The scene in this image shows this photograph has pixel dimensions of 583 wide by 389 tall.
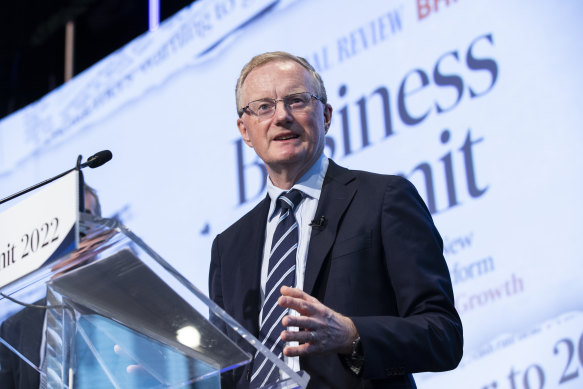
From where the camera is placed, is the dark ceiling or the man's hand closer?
the man's hand

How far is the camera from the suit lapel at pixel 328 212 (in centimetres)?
148

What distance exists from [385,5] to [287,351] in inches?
84.7

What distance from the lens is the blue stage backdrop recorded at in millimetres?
2330

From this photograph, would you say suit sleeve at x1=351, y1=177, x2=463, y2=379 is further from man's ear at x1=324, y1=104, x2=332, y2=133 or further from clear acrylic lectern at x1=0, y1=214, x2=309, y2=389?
man's ear at x1=324, y1=104, x2=332, y2=133

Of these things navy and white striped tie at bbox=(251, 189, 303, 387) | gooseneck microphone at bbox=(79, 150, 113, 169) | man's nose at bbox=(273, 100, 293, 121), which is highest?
man's nose at bbox=(273, 100, 293, 121)

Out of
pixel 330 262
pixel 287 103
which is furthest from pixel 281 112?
pixel 330 262

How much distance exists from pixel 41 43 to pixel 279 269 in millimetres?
4609

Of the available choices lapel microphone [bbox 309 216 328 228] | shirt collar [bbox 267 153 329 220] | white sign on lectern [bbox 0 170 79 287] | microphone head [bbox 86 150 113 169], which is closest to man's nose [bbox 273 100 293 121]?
shirt collar [bbox 267 153 329 220]

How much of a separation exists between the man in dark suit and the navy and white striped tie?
14 millimetres

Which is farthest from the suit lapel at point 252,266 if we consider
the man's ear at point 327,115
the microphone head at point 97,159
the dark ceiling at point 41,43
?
the dark ceiling at point 41,43

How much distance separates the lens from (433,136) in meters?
2.70

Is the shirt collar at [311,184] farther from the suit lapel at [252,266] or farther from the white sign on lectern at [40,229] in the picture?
the white sign on lectern at [40,229]

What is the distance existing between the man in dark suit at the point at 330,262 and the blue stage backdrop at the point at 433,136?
89 cm

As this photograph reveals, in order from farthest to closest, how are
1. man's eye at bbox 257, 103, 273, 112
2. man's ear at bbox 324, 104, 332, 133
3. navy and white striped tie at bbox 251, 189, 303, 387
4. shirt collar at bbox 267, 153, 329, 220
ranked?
man's ear at bbox 324, 104, 332, 133 < man's eye at bbox 257, 103, 273, 112 < shirt collar at bbox 267, 153, 329, 220 < navy and white striped tie at bbox 251, 189, 303, 387
